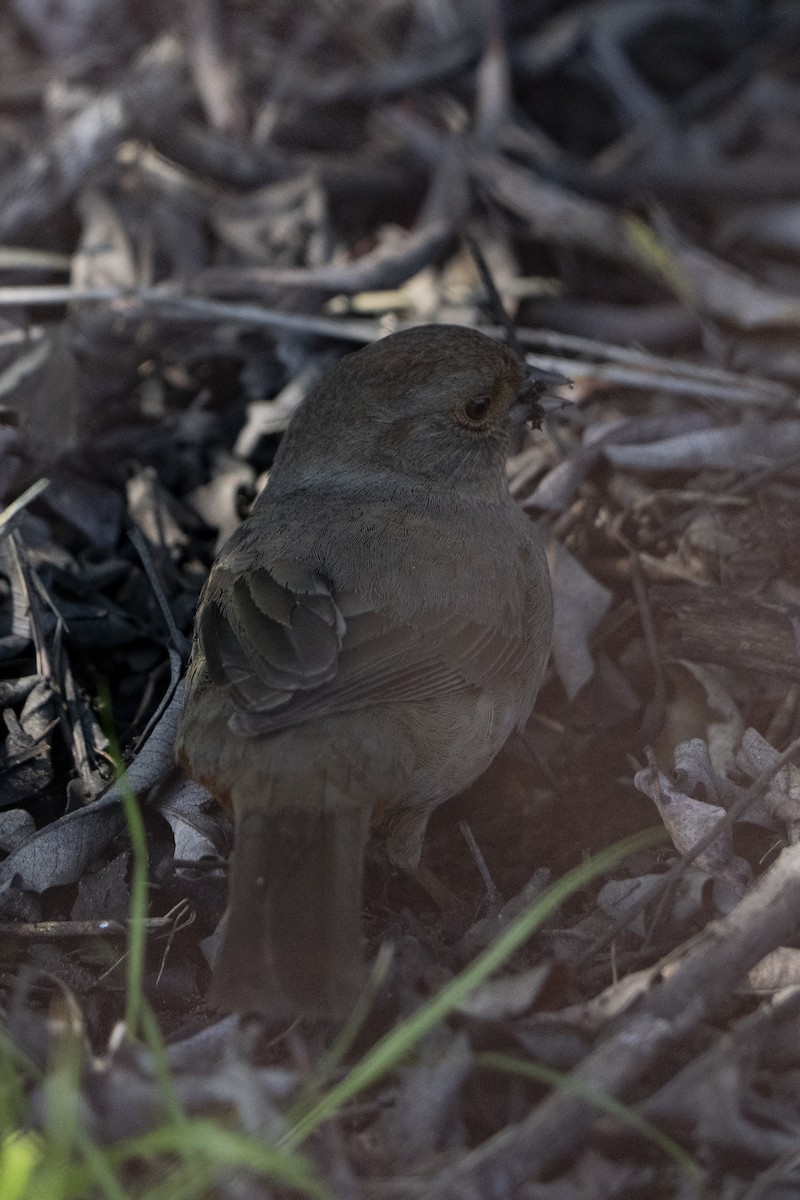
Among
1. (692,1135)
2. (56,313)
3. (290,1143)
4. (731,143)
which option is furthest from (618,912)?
(731,143)

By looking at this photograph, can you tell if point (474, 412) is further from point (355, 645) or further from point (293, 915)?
point (293, 915)

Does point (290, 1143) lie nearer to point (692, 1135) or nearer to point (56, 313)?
point (692, 1135)

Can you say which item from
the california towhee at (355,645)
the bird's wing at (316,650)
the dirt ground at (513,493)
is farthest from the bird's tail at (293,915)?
the bird's wing at (316,650)

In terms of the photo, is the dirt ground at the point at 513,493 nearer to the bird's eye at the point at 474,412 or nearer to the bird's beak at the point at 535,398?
the bird's beak at the point at 535,398

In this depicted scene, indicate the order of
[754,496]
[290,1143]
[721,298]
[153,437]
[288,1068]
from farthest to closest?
[721,298]
[153,437]
[754,496]
[288,1068]
[290,1143]

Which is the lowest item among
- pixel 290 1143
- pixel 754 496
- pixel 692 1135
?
pixel 754 496

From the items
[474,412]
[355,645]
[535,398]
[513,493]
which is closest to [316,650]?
[355,645]

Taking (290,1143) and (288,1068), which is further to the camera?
(288,1068)

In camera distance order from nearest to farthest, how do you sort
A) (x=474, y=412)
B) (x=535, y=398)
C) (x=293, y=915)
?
(x=293, y=915) → (x=474, y=412) → (x=535, y=398)
